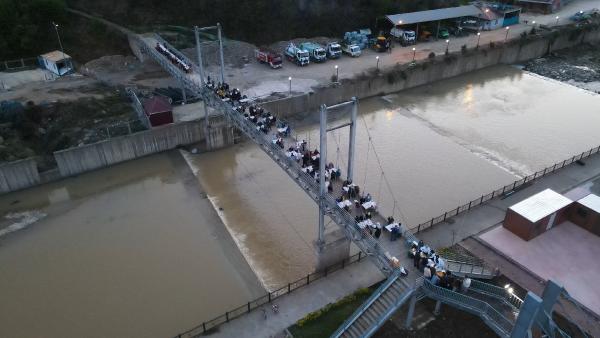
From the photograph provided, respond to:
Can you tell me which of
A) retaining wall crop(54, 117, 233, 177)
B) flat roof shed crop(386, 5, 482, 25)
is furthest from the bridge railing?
flat roof shed crop(386, 5, 482, 25)

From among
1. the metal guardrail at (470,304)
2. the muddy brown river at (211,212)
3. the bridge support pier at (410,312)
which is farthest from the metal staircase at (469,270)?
the muddy brown river at (211,212)

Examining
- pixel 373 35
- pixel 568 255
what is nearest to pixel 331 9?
pixel 373 35

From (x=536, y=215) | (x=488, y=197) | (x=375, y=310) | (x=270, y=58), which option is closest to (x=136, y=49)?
(x=270, y=58)

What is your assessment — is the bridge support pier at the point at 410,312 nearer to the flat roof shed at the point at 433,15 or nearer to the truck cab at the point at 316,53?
the truck cab at the point at 316,53

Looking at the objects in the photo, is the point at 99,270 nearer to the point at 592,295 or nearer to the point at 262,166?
the point at 262,166

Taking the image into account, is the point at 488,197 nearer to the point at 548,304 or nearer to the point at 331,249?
the point at 331,249
